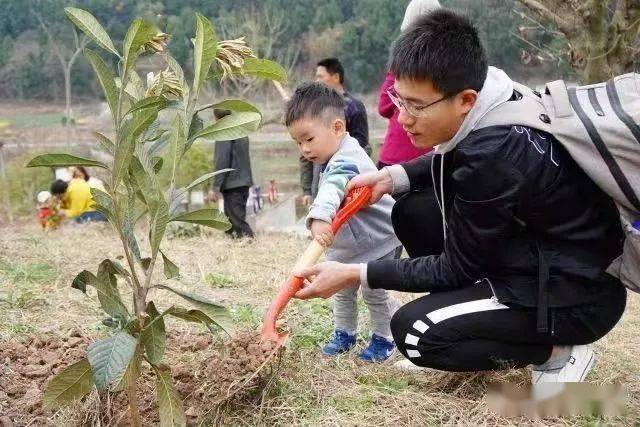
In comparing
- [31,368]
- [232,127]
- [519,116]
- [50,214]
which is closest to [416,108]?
[519,116]

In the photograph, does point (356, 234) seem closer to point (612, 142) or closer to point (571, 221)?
point (571, 221)

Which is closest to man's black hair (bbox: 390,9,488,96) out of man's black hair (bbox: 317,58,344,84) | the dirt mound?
the dirt mound

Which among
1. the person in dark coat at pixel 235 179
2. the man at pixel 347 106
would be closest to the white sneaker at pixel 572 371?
the man at pixel 347 106

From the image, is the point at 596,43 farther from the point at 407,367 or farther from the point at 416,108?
the point at 416,108

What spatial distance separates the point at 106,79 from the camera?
178 centimetres

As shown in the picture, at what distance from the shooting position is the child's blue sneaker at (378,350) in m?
2.59

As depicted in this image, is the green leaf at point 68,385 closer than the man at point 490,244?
Yes

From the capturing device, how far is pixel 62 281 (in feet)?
12.7

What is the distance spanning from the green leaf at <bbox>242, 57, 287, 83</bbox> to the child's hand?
0.51m

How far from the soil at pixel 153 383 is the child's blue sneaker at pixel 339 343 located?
427 mm

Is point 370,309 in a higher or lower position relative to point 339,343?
higher

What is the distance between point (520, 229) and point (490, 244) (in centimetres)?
10

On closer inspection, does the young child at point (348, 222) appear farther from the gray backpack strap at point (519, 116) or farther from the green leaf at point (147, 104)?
the green leaf at point (147, 104)

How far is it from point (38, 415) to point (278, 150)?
71.7 feet
